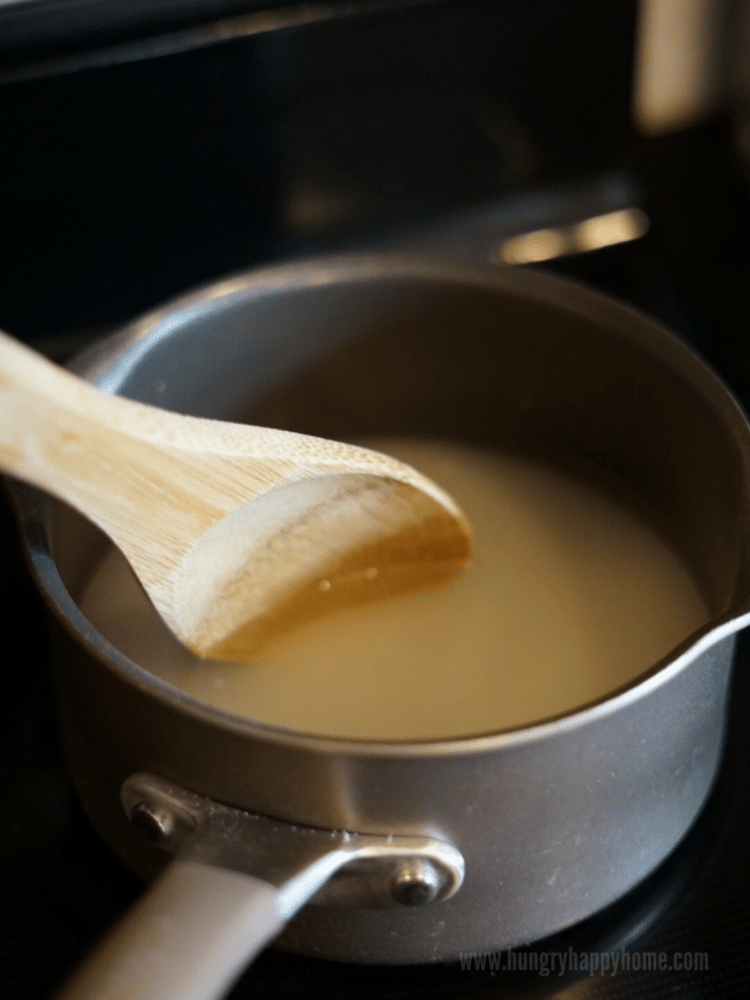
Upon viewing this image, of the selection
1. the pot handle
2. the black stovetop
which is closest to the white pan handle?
the pot handle

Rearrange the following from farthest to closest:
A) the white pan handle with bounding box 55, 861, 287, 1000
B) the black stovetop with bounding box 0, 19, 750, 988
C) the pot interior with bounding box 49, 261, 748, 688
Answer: the pot interior with bounding box 49, 261, 748, 688
the black stovetop with bounding box 0, 19, 750, 988
the white pan handle with bounding box 55, 861, 287, 1000

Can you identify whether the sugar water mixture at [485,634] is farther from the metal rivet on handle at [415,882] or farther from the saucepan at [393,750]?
the metal rivet on handle at [415,882]

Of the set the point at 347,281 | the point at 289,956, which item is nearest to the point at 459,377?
the point at 347,281

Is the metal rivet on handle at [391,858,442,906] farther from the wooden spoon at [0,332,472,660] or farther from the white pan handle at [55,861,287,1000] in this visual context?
the wooden spoon at [0,332,472,660]

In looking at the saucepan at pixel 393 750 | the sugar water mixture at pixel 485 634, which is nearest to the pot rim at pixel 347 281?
the saucepan at pixel 393 750

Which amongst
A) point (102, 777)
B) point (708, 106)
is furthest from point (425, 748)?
point (708, 106)

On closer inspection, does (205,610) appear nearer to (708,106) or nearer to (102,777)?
(102,777)

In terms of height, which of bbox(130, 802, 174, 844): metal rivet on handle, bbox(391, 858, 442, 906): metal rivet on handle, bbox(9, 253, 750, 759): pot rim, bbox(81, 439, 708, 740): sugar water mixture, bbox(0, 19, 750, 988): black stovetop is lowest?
bbox(0, 19, 750, 988): black stovetop
